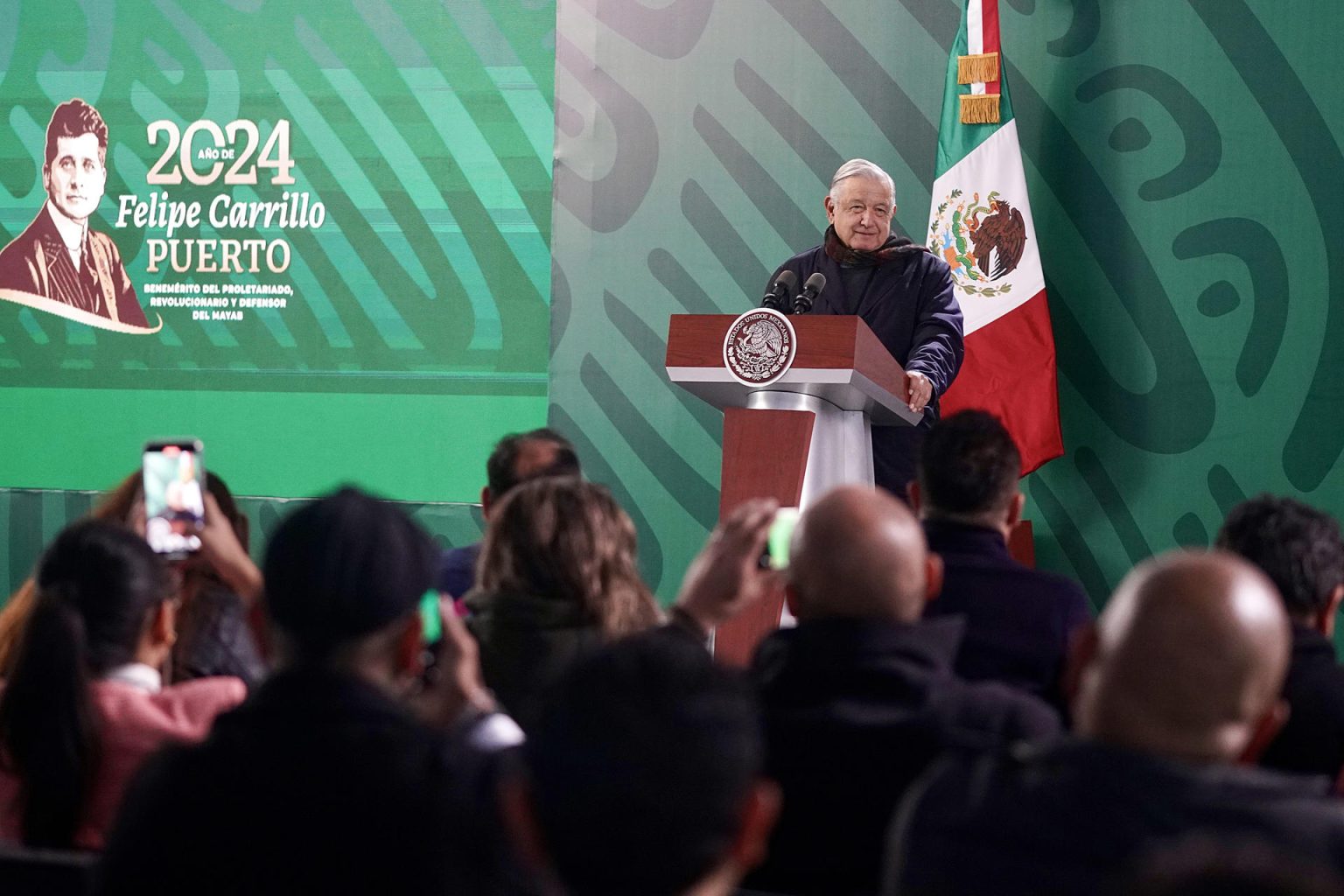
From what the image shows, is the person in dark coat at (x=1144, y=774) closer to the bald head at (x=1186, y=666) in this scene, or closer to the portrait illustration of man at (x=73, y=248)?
the bald head at (x=1186, y=666)

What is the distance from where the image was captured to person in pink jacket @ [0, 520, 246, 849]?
171cm

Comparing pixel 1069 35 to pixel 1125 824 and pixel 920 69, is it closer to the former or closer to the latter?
pixel 920 69

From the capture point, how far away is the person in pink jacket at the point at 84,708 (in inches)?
67.3

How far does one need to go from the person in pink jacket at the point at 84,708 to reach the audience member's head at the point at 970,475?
3.92 feet

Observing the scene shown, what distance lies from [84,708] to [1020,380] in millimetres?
4100

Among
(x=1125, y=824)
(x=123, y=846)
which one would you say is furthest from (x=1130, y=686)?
(x=123, y=846)

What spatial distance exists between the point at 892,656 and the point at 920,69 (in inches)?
170

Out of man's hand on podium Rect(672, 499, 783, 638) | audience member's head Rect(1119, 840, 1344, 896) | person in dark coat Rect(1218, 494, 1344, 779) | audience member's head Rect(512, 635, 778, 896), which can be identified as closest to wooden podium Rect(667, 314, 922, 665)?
person in dark coat Rect(1218, 494, 1344, 779)

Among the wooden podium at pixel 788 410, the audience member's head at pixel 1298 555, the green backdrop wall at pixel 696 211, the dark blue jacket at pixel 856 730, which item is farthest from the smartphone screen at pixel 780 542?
the green backdrop wall at pixel 696 211

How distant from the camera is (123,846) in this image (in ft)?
3.84

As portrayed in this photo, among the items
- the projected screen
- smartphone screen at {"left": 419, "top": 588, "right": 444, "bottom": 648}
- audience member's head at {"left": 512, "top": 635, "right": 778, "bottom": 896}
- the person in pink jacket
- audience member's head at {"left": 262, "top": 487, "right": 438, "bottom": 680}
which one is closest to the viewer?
audience member's head at {"left": 512, "top": 635, "right": 778, "bottom": 896}

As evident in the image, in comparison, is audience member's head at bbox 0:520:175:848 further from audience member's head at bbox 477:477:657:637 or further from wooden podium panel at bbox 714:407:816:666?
wooden podium panel at bbox 714:407:816:666

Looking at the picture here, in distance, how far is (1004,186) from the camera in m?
5.22

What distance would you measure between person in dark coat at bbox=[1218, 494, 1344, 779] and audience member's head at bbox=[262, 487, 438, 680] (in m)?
1.21
